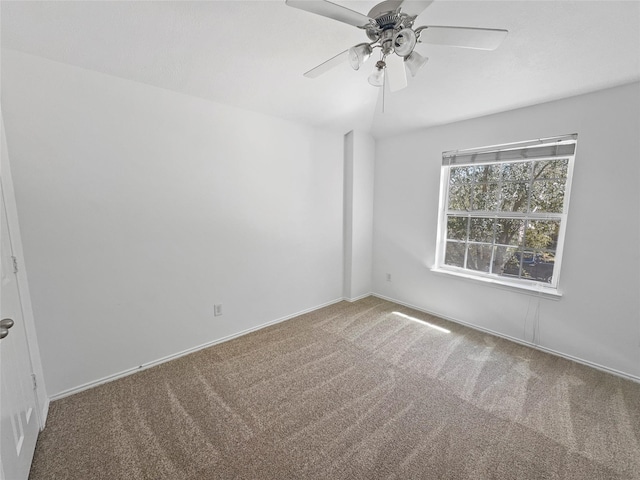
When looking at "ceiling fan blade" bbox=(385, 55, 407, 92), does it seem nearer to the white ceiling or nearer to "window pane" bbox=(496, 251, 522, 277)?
the white ceiling

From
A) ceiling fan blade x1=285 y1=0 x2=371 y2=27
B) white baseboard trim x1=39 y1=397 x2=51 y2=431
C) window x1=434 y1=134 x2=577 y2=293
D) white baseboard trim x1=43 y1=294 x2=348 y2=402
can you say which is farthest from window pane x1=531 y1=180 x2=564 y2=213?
white baseboard trim x1=39 y1=397 x2=51 y2=431

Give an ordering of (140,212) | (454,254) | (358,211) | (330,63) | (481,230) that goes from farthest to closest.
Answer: (358,211)
(454,254)
(481,230)
(140,212)
(330,63)

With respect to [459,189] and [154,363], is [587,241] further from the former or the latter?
[154,363]

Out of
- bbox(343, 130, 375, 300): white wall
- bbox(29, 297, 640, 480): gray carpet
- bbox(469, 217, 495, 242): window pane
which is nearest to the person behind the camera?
bbox(29, 297, 640, 480): gray carpet

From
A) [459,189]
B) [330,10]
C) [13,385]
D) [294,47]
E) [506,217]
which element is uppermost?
[294,47]

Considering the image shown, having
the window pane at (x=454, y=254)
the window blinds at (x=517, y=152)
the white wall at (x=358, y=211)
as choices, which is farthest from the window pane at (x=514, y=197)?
the white wall at (x=358, y=211)

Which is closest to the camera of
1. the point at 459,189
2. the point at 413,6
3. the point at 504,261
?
the point at 413,6

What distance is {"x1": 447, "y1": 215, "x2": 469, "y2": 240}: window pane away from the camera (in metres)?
3.20

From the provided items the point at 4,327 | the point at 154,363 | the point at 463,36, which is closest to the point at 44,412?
the point at 154,363

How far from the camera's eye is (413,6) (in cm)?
125

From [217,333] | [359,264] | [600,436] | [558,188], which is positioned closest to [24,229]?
[217,333]

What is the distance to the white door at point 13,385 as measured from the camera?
1.15 m

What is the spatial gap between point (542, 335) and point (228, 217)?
3.31 m

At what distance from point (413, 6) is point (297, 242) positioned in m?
2.41
